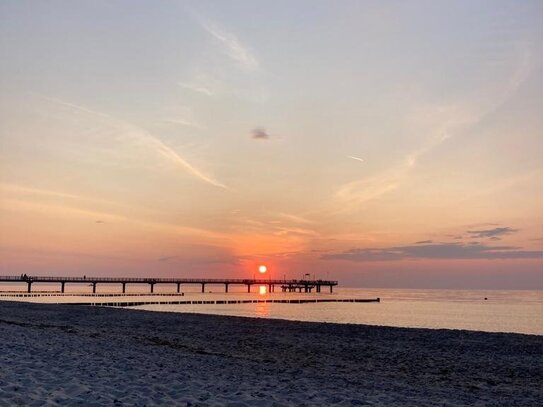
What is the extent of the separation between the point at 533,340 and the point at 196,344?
1794 cm

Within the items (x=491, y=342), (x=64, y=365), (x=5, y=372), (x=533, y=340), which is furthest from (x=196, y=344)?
(x=533, y=340)

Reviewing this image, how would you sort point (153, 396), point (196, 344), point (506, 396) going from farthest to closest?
A: point (196, 344)
point (506, 396)
point (153, 396)

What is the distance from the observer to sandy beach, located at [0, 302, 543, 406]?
9.11 metres

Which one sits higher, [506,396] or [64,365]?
[64,365]

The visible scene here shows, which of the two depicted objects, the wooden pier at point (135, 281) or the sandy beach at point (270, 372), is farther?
the wooden pier at point (135, 281)

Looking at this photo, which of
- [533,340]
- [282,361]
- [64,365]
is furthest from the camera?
[533,340]

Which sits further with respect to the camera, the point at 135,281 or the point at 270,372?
the point at 135,281

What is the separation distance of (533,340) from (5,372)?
84.5 ft

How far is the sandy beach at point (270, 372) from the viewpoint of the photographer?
9109 mm

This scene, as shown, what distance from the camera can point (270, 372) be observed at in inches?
530

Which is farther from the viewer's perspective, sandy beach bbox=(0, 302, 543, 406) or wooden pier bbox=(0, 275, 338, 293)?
wooden pier bbox=(0, 275, 338, 293)

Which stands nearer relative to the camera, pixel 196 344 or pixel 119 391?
pixel 119 391

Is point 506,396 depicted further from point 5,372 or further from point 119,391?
point 5,372

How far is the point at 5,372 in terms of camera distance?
9586mm
